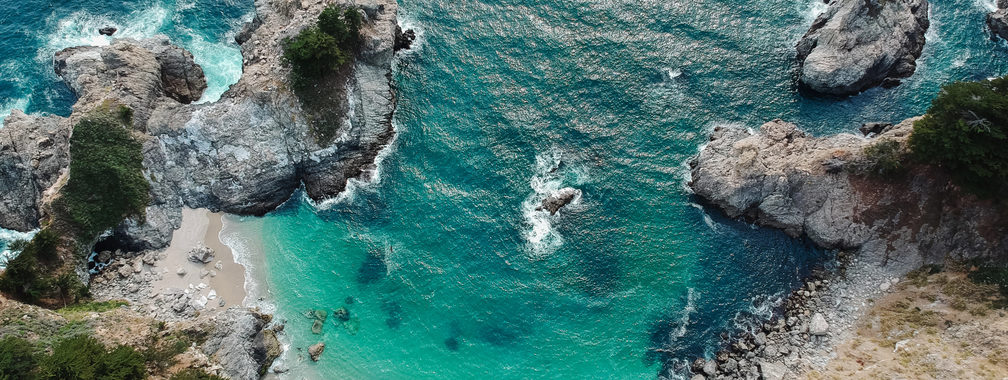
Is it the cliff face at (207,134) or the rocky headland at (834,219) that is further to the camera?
the cliff face at (207,134)

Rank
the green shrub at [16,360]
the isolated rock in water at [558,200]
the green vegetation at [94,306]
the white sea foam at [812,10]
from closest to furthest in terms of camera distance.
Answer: the green shrub at [16,360] < the green vegetation at [94,306] < the isolated rock in water at [558,200] < the white sea foam at [812,10]

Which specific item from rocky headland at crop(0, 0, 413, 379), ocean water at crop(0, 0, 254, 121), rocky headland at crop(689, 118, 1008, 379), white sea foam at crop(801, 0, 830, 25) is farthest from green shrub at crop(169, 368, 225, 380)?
white sea foam at crop(801, 0, 830, 25)

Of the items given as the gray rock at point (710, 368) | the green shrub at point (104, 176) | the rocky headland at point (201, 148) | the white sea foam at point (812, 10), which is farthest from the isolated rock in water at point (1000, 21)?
the green shrub at point (104, 176)

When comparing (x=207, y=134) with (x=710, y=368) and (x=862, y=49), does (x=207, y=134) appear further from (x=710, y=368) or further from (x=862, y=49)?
(x=862, y=49)

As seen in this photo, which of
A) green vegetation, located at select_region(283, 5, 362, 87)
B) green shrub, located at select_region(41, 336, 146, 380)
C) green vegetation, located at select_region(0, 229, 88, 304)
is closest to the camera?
green shrub, located at select_region(41, 336, 146, 380)

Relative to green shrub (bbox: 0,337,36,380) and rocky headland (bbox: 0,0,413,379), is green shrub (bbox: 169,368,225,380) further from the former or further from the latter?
green shrub (bbox: 0,337,36,380)

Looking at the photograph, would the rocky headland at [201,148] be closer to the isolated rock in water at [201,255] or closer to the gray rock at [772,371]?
the isolated rock in water at [201,255]

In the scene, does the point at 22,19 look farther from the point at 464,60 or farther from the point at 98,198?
the point at 464,60

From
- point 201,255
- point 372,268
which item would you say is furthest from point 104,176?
point 372,268
